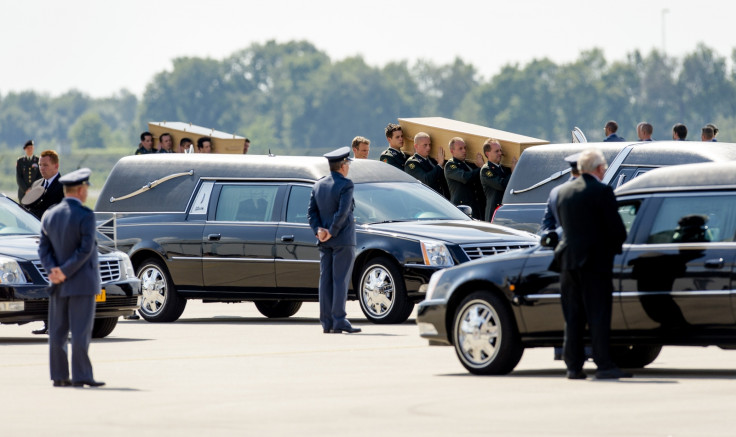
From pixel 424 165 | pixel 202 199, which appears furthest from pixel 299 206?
pixel 424 165

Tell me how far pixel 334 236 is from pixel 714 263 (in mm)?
6229

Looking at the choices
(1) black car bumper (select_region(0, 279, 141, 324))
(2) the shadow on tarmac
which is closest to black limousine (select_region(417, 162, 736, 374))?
(2) the shadow on tarmac

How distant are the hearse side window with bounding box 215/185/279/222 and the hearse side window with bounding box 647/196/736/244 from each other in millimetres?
7895

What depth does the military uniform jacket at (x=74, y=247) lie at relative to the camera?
533 inches

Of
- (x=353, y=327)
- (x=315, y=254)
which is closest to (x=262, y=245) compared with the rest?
(x=315, y=254)

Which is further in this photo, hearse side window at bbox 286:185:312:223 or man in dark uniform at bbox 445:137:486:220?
man in dark uniform at bbox 445:137:486:220

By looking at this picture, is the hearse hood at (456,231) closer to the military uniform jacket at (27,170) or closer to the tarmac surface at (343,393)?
the tarmac surface at (343,393)

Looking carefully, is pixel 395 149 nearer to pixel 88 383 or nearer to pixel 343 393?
pixel 88 383

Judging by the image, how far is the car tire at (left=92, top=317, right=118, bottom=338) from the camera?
61.0 ft

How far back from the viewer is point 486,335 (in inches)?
553

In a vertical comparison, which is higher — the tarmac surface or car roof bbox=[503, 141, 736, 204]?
car roof bbox=[503, 141, 736, 204]

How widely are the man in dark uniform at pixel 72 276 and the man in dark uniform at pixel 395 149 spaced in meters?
10.9

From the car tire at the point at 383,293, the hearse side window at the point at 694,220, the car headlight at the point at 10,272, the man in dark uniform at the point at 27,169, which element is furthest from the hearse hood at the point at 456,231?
the man in dark uniform at the point at 27,169

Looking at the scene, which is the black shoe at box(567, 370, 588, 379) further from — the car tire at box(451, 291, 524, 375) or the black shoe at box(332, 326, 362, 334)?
the black shoe at box(332, 326, 362, 334)
